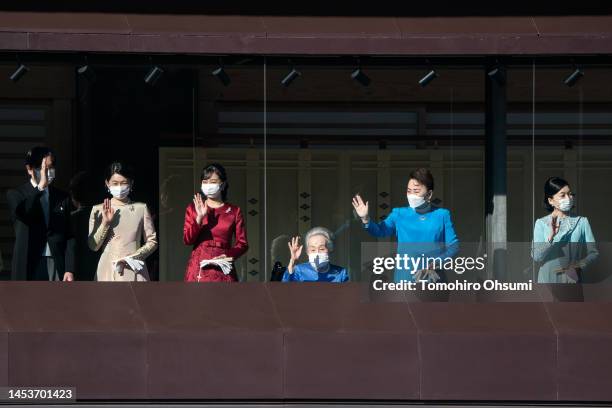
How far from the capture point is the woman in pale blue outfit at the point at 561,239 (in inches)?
573

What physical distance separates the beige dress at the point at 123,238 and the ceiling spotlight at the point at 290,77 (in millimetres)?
1939

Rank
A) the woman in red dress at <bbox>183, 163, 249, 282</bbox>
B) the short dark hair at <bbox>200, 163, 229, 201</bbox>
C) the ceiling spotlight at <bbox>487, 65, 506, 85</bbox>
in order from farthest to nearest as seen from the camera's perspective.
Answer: the ceiling spotlight at <bbox>487, 65, 506, 85</bbox>
the short dark hair at <bbox>200, 163, 229, 201</bbox>
the woman in red dress at <bbox>183, 163, 249, 282</bbox>

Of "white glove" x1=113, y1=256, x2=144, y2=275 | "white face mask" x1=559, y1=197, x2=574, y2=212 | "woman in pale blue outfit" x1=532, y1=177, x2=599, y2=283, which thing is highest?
"white face mask" x1=559, y1=197, x2=574, y2=212

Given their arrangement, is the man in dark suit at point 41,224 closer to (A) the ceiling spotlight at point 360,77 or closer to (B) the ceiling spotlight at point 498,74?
(A) the ceiling spotlight at point 360,77

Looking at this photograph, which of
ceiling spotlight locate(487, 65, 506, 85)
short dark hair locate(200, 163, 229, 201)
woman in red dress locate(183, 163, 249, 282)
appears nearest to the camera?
woman in red dress locate(183, 163, 249, 282)

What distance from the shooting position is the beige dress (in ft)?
47.6

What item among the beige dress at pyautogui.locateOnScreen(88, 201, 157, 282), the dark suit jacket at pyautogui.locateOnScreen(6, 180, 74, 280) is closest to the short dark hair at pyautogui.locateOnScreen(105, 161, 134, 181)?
the beige dress at pyautogui.locateOnScreen(88, 201, 157, 282)

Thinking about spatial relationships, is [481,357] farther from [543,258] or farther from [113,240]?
[113,240]

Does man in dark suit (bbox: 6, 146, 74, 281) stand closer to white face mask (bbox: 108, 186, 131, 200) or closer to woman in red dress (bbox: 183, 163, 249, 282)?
white face mask (bbox: 108, 186, 131, 200)

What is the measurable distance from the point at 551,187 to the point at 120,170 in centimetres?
446

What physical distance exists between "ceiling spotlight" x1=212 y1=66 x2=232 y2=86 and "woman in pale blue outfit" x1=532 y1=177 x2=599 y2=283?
3487 mm

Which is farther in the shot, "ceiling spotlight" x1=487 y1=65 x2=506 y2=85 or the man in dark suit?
"ceiling spotlight" x1=487 y1=65 x2=506 y2=85

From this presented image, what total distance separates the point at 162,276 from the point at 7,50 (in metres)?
2.80

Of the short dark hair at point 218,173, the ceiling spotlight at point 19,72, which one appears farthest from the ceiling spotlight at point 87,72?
the short dark hair at point 218,173
